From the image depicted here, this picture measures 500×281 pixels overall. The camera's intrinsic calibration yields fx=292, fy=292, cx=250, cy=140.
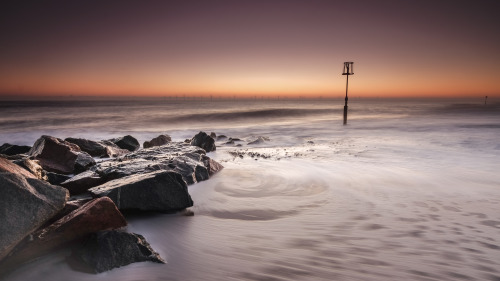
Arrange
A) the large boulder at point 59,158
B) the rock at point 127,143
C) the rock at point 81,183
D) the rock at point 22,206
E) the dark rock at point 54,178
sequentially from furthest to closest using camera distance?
the rock at point 127,143 < the large boulder at point 59,158 < the dark rock at point 54,178 < the rock at point 81,183 < the rock at point 22,206

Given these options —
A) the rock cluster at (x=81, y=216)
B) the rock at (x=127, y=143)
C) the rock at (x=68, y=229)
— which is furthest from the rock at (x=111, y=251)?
the rock at (x=127, y=143)

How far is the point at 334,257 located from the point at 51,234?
272 centimetres

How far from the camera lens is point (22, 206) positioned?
8.66ft

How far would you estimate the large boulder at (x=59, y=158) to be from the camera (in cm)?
577

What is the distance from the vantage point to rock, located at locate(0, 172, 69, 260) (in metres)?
2.49

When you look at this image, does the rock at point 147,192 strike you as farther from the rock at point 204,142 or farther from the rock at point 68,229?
the rock at point 204,142

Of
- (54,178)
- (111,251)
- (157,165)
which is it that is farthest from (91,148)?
(111,251)

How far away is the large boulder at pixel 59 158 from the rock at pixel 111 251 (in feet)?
12.0

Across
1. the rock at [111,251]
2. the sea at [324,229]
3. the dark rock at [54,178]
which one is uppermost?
the dark rock at [54,178]

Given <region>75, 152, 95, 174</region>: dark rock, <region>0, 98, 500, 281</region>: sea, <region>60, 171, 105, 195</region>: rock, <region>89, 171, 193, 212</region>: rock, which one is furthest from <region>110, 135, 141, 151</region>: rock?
<region>89, 171, 193, 212</region>: rock

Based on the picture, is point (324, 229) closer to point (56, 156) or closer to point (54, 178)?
point (54, 178)

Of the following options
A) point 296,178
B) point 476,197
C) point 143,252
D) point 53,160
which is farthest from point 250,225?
point 53,160

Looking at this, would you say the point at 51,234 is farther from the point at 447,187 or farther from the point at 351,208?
the point at 447,187

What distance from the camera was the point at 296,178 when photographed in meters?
6.14
